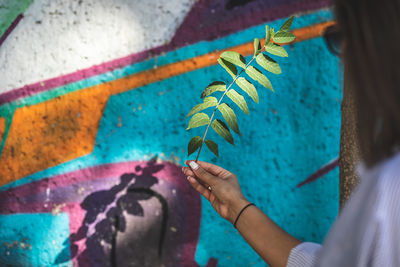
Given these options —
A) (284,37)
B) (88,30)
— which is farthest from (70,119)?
(284,37)

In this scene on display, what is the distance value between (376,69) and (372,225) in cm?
31

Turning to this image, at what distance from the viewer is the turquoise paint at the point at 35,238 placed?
1.87 meters

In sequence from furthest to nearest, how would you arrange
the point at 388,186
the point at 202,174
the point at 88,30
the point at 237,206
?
the point at 88,30 → the point at 202,174 → the point at 237,206 → the point at 388,186

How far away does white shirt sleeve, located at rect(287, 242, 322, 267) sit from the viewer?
0.97 metres

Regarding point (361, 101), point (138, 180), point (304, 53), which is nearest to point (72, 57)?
point (138, 180)

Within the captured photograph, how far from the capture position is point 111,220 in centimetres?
186

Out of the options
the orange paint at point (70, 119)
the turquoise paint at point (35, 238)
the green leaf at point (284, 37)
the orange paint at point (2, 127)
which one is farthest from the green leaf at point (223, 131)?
the orange paint at point (2, 127)

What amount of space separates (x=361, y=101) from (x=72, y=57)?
1.61m

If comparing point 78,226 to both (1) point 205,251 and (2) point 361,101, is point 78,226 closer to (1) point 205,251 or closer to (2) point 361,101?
(1) point 205,251

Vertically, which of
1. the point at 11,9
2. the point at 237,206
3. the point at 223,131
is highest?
the point at 11,9

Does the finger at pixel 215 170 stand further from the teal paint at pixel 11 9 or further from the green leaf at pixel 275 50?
the teal paint at pixel 11 9

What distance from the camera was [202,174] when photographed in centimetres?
128

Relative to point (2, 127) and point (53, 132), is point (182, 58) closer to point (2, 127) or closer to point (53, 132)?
point (53, 132)

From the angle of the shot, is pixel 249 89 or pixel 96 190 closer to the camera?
pixel 249 89
